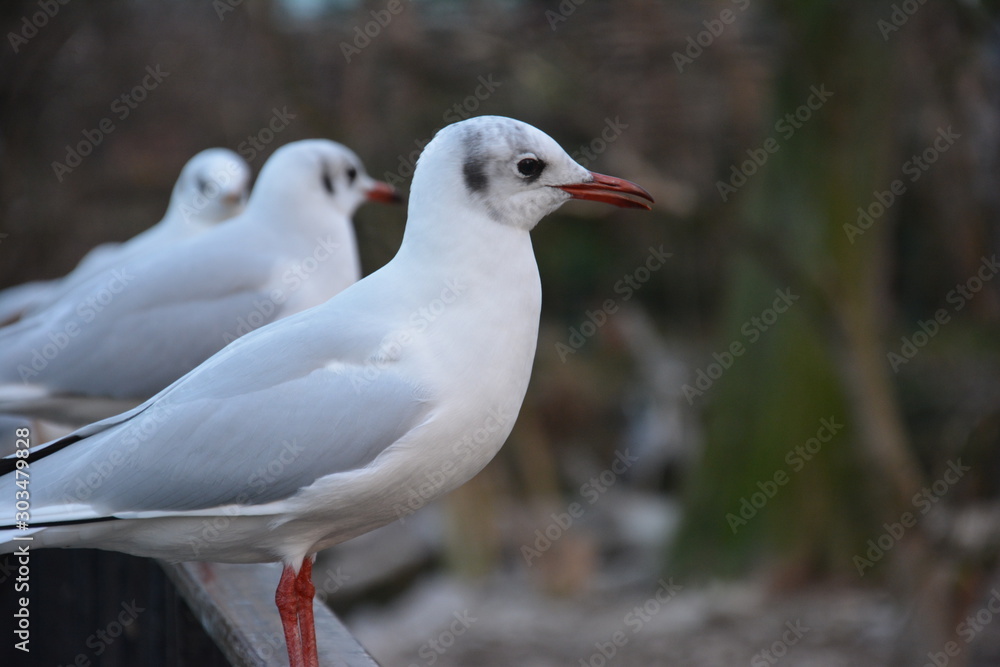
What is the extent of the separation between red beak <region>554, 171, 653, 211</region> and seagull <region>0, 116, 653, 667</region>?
0.14m

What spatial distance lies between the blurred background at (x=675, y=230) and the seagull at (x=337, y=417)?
10.2 feet

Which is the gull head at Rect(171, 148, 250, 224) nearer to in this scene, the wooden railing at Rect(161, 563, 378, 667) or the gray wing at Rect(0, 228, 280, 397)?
the gray wing at Rect(0, 228, 280, 397)

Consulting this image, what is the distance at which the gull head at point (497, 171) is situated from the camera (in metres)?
2.10

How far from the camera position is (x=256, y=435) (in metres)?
1.99

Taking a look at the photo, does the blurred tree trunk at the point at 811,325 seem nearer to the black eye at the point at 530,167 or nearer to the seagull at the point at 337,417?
the black eye at the point at 530,167

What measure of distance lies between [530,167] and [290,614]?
942 mm

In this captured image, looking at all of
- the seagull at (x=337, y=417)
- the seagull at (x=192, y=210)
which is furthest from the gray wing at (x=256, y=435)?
the seagull at (x=192, y=210)

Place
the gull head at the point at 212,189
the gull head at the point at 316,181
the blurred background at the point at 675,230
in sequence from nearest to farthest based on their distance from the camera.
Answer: the gull head at the point at 316,181 < the gull head at the point at 212,189 < the blurred background at the point at 675,230

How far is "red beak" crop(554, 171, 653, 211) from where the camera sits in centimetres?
222

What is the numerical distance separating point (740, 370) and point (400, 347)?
5070 millimetres

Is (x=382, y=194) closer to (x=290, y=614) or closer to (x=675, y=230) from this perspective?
(x=290, y=614)

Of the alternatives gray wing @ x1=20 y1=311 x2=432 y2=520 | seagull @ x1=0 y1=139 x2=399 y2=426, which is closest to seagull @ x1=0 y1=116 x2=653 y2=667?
gray wing @ x1=20 y1=311 x2=432 y2=520

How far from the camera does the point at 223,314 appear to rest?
3154 mm

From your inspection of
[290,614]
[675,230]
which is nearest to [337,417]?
[290,614]
